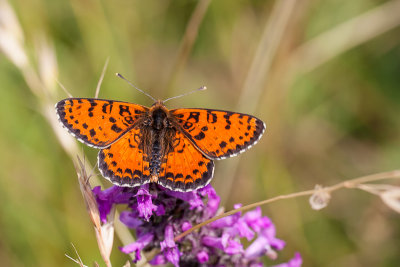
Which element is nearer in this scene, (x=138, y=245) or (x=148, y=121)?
(x=138, y=245)

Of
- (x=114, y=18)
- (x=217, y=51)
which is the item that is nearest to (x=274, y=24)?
(x=217, y=51)

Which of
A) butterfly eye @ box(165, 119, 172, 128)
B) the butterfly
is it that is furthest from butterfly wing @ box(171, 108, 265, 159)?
butterfly eye @ box(165, 119, 172, 128)

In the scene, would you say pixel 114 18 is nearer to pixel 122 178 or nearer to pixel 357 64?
pixel 357 64

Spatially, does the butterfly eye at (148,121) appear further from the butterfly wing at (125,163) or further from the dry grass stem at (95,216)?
the dry grass stem at (95,216)

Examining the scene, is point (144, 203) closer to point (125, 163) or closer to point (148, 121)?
point (125, 163)

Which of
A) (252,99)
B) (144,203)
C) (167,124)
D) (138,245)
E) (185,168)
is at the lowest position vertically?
(138,245)

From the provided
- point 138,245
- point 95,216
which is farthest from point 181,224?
point 95,216
